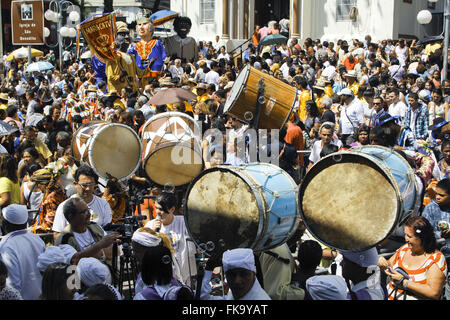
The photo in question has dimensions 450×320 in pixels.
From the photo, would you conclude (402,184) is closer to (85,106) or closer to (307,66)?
(85,106)

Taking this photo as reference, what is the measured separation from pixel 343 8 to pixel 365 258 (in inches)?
847

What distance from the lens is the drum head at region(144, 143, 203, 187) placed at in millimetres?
7254

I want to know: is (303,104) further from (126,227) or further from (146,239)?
(146,239)

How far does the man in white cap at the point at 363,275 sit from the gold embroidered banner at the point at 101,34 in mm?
8709

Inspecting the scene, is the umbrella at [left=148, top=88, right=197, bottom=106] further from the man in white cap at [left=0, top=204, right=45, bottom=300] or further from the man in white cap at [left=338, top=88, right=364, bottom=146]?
the man in white cap at [left=0, top=204, right=45, bottom=300]

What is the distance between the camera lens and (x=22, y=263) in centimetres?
468

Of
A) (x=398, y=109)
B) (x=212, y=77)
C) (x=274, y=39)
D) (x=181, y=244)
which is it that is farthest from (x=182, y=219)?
(x=274, y=39)

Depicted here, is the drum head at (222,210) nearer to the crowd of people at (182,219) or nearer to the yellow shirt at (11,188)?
the crowd of people at (182,219)

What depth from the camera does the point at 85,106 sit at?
11102mm

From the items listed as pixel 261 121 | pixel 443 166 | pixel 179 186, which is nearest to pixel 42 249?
pixel 179 186

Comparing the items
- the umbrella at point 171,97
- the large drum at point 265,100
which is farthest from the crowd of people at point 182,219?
the large drum at point 265,100

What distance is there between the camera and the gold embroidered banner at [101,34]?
12.3 meters

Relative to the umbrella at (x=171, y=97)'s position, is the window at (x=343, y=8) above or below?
above

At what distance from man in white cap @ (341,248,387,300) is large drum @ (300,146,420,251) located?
0.10 metres
